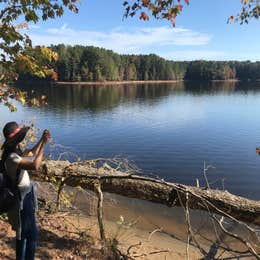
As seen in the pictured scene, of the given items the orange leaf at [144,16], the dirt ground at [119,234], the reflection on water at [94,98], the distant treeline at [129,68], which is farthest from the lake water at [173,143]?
the distant treeline at [129,68]

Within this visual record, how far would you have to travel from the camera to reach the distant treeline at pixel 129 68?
329ft

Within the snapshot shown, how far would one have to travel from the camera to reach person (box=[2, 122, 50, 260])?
3383 millimetres

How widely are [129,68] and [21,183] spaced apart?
11829cm

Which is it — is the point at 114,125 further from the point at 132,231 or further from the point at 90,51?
the point at 90,51

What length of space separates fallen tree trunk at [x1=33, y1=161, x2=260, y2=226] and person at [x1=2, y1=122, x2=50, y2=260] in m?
2.04

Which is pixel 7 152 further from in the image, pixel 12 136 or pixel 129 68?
pixel 129 68

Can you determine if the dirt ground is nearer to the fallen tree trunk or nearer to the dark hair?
the fallen tree trunk

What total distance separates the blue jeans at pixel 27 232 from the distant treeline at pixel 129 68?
230ft

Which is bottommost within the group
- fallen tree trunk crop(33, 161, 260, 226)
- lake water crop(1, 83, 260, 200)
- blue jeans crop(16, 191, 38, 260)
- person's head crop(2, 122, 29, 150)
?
lake water crop(1, 83, 260, 200)

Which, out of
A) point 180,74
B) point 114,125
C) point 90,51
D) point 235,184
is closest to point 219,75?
point 180,74

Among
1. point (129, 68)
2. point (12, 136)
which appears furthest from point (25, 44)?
point (129, 68)

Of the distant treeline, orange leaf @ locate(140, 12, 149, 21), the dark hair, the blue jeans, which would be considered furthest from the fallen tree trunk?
the distant treeline

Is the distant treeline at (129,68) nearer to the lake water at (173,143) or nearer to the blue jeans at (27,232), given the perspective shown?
the lake water at (173,143)

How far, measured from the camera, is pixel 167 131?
23.0 metres
